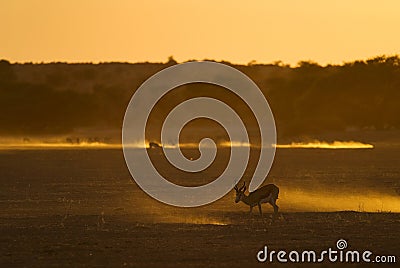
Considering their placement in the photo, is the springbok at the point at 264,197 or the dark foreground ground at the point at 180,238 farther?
the springbok at the point at 264,197

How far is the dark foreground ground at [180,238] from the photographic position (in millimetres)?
17125

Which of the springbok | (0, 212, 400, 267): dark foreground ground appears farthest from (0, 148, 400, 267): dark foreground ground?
the springbok

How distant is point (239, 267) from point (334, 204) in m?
9.23

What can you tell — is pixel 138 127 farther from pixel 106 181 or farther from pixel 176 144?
pixel 106 181

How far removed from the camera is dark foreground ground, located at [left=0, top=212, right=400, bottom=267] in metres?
17.1

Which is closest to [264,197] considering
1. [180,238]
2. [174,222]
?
[174,222]

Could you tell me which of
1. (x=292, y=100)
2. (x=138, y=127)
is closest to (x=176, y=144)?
(x=138, y=127)

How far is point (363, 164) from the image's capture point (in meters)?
40.1

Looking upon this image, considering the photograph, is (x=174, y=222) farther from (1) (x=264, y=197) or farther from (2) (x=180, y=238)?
(2) (x=180, y=238)

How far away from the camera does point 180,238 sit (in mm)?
19141

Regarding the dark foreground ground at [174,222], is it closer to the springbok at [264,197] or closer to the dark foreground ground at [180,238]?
the dark foreground ground at [180,238]

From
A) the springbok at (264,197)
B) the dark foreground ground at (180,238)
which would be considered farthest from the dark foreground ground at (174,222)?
the springbok at (264,197)

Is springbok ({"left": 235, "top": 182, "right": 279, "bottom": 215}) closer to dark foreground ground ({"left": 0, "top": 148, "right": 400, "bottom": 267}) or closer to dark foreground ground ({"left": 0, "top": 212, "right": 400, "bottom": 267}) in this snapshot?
dark foreground ground ({"left": 0, "top": 148, "right": 400, "bottom": 267})

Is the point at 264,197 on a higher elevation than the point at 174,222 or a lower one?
higher
